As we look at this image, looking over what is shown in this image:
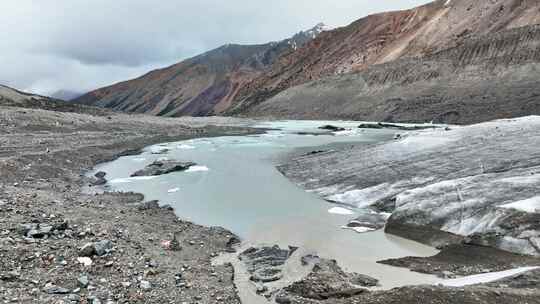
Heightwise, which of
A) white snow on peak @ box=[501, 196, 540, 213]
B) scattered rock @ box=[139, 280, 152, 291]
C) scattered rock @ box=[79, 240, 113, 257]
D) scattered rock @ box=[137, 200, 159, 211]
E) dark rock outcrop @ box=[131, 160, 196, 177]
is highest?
white snow on peak @ box=[501, 196, 540, 213]

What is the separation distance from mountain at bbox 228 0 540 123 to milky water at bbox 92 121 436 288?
2035 inches

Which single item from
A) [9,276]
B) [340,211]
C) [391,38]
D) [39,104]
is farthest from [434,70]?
[9,276]

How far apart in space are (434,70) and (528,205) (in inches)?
3347

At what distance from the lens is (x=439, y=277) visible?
12.4 metres

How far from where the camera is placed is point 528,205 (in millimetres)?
14633

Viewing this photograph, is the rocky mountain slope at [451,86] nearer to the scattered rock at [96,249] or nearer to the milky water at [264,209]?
the milky water at [264,209]

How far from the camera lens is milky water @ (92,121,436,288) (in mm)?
15008

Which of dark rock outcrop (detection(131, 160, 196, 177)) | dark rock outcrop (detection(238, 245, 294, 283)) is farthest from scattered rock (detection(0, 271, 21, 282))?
dark rock outcrop (detection(131, 160, 196, 177))

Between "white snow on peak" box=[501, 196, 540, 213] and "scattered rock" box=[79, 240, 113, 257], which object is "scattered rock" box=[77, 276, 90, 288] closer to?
"scattered rock" box=[79, 240, 113, 257]

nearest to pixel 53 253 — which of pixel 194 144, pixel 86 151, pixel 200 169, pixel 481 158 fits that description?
pixel 481 158

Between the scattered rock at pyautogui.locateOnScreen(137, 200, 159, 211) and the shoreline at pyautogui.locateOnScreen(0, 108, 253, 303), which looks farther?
the scattered rock at pyautogui.locateOnScreen(137, 200, 159, 211)

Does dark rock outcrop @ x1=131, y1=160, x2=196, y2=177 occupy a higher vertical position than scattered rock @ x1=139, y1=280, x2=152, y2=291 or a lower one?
lower

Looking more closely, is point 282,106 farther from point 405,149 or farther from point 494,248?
point 494,248

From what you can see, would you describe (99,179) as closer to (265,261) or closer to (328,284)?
(265,261)
